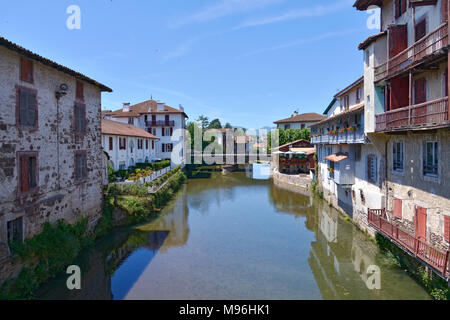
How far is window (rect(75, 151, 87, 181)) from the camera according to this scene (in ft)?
49.6

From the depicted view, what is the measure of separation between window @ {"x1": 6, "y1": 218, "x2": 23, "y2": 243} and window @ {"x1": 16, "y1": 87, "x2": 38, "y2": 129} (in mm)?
3670

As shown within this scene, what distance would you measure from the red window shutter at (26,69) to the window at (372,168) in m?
17.6

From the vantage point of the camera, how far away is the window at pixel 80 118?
14997 millimetres

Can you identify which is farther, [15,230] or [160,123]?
[160,123]

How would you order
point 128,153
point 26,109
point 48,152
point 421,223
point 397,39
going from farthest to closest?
point 128,153, point 397,39, point 48,152, point 421,223, point 26,109

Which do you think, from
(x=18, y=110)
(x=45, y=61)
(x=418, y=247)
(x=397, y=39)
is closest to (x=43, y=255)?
(x=18, y=110)

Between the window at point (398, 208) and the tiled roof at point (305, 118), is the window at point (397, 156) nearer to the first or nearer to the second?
the window at point (398, 208)

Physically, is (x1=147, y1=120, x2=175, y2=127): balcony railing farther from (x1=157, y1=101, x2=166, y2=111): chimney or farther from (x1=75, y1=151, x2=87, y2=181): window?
(x1=75, y1=151, x2=87, y2=181): window

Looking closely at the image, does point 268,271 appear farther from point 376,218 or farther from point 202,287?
point 376,218

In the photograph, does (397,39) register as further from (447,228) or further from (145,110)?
(145,110)

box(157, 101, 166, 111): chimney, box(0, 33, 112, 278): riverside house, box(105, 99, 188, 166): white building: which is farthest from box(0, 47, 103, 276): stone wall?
box(157, 101, 166, 111): chimney

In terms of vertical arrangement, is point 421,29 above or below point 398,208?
above

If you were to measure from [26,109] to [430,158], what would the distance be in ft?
53.3

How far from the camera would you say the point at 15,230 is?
35.1 ft
